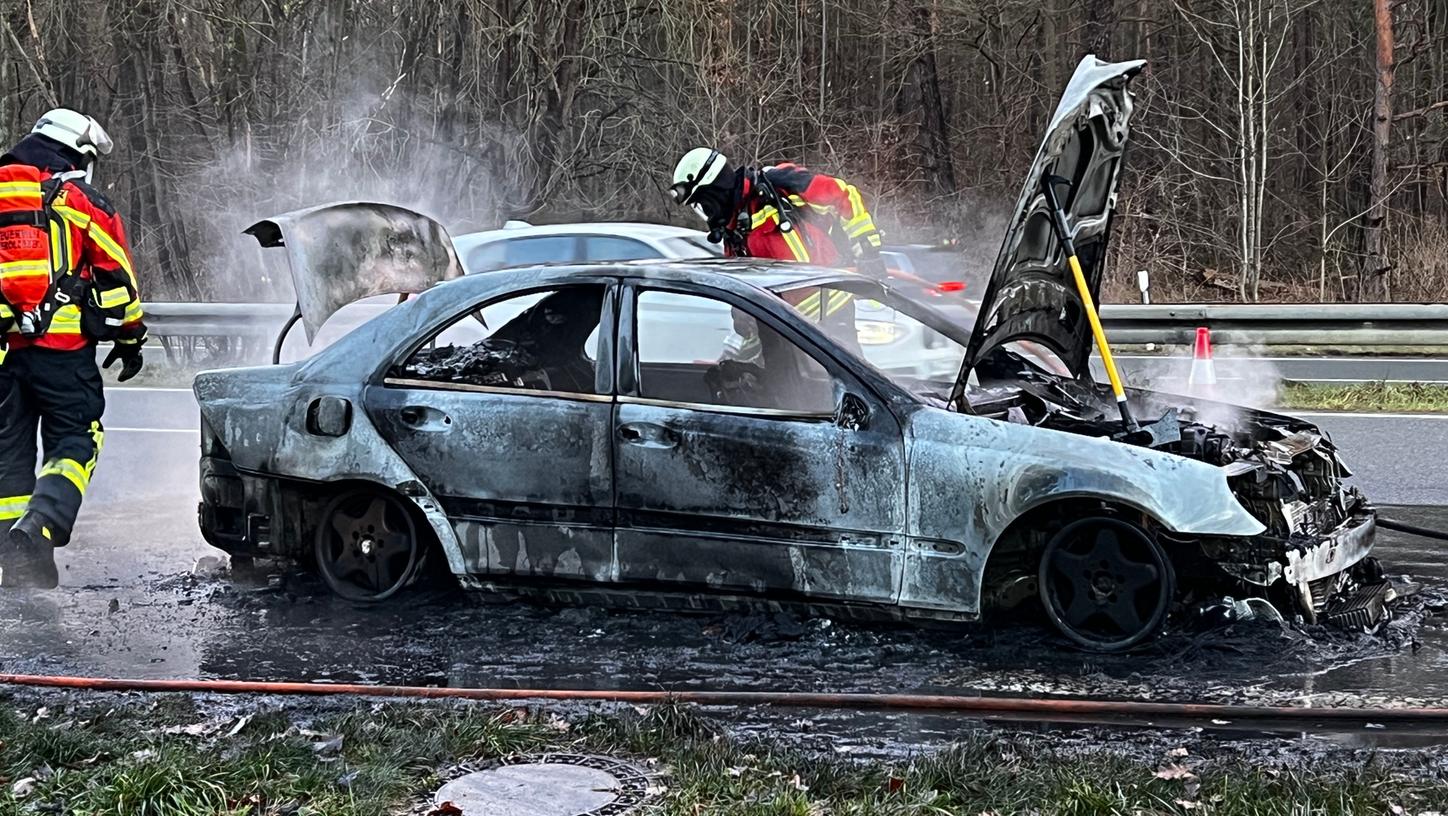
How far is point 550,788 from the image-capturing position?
3.94 metres

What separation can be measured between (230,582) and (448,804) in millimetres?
3343

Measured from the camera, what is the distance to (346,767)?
158 inches

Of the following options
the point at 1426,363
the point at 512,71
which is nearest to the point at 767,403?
the point at 1426,363

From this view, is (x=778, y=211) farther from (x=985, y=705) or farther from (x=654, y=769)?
(x=654, y=769)

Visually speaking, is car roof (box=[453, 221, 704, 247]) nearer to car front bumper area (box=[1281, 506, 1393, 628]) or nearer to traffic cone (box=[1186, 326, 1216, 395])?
Result: traffic cone (box=[1186, 326, 1216, 395])

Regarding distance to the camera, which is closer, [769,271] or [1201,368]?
[769,271]

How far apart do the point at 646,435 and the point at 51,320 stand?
2.95 metres

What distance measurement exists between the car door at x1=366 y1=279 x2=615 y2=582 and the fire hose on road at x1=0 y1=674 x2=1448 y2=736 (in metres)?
0.80

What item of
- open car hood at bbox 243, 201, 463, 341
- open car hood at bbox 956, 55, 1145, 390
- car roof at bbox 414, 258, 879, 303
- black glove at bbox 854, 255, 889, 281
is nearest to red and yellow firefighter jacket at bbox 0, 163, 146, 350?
open car hood at bbox 243, 201, 463, 341

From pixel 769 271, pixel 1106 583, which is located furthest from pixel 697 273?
pixel 1106 583

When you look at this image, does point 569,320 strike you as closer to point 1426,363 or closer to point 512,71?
point 1426,363

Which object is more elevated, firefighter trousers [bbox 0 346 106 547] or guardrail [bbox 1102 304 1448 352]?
guardrail [bbox 1102 304 1448 352]

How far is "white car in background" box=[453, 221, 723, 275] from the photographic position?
464 inches

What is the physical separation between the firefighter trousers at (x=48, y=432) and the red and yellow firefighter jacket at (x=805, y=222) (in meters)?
3.72
